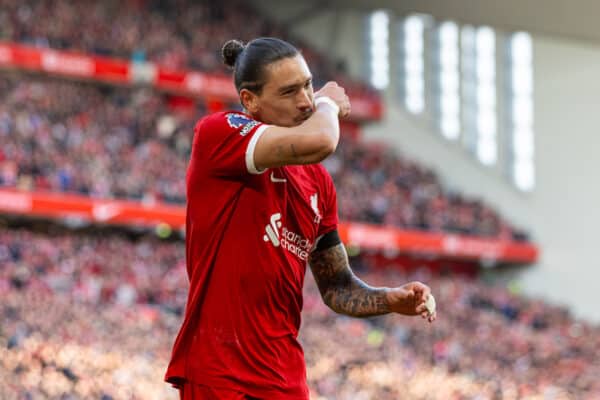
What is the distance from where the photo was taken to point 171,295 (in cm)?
2041

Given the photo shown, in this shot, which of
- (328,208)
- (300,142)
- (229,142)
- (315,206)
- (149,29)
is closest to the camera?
(300,142)

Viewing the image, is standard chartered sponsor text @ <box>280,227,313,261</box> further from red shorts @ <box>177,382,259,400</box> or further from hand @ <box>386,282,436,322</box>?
red shorts @ <box>177,382,259,400</box>

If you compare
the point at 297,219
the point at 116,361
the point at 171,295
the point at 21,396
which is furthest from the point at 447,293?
the point at 297,219

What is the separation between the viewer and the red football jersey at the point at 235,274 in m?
3.32

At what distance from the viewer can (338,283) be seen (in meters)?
3.83

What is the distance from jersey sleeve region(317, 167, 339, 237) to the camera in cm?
367

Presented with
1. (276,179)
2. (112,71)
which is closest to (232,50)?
(276,179)

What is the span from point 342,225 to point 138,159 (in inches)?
206

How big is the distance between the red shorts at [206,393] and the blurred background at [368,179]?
10951 millimetres

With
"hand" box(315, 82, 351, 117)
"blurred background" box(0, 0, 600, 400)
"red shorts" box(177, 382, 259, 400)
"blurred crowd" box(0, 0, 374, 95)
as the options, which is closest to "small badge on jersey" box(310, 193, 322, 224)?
"hand" box(315, 82, 351, 117)

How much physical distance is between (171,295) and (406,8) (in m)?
8.80

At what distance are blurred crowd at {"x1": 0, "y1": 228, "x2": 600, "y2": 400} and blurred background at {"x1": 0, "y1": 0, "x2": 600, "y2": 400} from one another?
72 millimetres

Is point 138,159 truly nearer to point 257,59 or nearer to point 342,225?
Answer: point 342,225

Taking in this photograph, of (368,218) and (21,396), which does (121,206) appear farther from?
(21,396)
